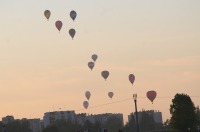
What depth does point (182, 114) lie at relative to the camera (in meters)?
110

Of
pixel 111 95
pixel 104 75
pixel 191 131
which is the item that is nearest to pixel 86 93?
pixel 111 95

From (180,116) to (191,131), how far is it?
4567 mm

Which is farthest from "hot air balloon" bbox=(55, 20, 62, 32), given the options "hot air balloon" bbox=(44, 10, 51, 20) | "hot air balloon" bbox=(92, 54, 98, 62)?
"hot air balloon" bbox=(92, 54, 98, 62)

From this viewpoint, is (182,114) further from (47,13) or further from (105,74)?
(47,13)

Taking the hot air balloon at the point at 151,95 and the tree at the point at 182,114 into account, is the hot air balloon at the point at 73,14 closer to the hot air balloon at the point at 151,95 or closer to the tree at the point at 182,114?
the hot air balloon at the point at 151,95

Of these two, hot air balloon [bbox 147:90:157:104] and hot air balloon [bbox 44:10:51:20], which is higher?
hot air balloon [bbox 44:10:51:20]

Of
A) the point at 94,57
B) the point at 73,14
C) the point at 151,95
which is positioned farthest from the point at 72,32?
the point at 151,95

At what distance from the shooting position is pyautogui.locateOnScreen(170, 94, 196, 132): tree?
356 ft

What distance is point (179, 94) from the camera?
113 m

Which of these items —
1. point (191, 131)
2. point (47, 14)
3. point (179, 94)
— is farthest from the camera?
point (179, 94)

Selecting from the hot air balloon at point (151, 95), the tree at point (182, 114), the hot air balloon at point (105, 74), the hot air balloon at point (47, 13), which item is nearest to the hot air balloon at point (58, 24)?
the hot air balloon at point (47, 13)

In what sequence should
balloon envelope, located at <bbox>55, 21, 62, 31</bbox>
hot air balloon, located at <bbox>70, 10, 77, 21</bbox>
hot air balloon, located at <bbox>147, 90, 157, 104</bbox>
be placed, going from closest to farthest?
balloon envelope, located at <bbox>55, 21, 62, 31</bbox> → hot air balloon, located at <bbox>70, 10, 77, 21</bbox> → hot air balloon, located at <bbox>147, 90, 157, 104</bbox>

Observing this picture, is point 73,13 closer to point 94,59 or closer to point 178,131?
point 94,59

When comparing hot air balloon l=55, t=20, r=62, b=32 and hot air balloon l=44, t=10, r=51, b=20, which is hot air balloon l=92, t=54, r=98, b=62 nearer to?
hot air balloon l=55, t=20, r=62, b=32
